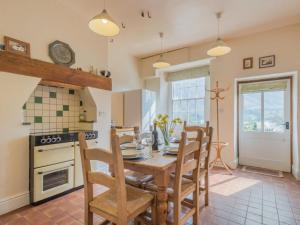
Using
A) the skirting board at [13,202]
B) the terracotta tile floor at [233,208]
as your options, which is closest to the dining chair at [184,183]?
the terracotta tile floor at [233,208]

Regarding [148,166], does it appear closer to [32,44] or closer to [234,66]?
[32,44]

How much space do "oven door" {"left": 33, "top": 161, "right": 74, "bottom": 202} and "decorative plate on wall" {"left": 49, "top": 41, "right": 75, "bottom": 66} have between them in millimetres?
1514

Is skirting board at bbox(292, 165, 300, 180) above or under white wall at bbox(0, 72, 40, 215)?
under

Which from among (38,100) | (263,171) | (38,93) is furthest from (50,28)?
(263,171)

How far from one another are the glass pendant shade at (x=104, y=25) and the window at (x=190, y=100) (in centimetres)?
299

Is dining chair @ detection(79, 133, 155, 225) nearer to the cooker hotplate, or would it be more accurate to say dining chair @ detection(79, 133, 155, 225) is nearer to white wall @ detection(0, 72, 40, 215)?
the cooker hotplate

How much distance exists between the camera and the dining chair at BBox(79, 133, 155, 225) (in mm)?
1135

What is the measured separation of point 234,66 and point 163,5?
2.00 meters

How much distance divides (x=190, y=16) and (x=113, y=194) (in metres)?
2.85

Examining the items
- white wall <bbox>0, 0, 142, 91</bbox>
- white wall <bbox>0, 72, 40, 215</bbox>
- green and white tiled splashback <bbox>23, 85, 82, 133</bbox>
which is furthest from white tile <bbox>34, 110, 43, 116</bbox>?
white wall <bbox>0, 0, 142, 91</bbox>

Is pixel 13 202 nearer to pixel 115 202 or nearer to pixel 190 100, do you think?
pixel 115 202

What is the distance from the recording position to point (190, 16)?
290 cm

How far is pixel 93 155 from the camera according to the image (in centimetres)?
125

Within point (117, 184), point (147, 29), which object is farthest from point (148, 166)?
point (147, 29)
